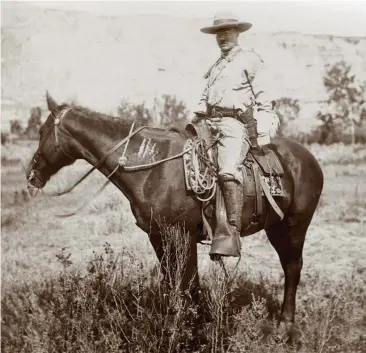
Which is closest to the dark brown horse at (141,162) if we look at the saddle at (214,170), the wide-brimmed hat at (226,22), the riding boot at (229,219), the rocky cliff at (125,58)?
the saddle at (214,170)

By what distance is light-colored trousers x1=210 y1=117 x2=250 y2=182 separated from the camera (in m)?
4.40

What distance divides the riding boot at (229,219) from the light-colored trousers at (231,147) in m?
0.08

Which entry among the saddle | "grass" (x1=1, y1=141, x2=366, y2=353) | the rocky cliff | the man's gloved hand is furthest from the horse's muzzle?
the rocky cliff

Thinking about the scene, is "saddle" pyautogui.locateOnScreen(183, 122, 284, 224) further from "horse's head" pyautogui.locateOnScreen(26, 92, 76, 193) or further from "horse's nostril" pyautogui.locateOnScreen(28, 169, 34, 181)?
"horse's nostril" pyautogui.locateOnScreen(28, 169, 34, 181)

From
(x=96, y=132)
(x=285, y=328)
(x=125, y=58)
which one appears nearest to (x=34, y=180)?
(x=96, y=132)

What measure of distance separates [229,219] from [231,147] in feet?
2.23

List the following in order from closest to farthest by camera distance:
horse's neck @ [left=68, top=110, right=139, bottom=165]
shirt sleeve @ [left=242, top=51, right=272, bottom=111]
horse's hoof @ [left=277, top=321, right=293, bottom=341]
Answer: shirt sleeve @ [left=242, top=51, right=272, bottom=111] → horse's neck @ [left=68, top=110, right=139, bottom=165] → horse's hoof @ [left=277, top=321, right=293, bottom=341]

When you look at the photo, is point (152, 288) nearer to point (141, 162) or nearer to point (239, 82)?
point (141, 162)

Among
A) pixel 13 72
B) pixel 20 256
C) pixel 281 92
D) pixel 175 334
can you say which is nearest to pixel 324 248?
pixel 281 92

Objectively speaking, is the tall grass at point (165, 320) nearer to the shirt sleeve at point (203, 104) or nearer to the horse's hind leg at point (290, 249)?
the horse's hind leg at point (290, 249)

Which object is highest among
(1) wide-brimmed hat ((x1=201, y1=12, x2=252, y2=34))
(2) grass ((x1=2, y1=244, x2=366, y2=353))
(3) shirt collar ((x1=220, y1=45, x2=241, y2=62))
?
(1) wide-brimmed hat ((x1=201, y1=12, x2=252, y2=34))

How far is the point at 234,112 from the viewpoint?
14.9ft

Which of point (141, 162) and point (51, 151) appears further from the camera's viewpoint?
point (51, 151)

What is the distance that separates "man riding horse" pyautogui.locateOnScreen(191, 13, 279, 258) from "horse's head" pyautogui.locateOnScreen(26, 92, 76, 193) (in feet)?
4.73
